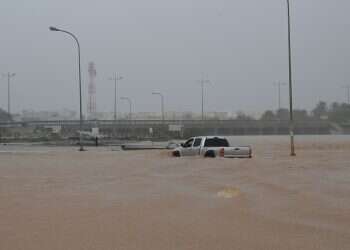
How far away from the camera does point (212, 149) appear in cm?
2784

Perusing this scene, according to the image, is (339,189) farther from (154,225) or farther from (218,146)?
(218,146)

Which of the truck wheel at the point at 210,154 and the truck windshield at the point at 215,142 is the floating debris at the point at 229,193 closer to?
the truck wheel at the point at 210,154

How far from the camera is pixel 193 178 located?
55.7 feet

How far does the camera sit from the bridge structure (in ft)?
332

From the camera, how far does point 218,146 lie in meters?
28.4

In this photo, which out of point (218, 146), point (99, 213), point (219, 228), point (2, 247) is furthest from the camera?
point (218, 146)

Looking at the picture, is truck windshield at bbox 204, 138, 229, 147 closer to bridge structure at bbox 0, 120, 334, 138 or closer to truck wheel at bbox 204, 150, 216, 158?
truck wheel at bbox 204, 150, 216, 158

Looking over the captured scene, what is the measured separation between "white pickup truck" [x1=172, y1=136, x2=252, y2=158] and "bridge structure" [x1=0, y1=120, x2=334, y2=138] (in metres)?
62.9

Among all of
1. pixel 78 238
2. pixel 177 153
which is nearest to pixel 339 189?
pixel 78 238

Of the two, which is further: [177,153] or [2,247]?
[177,153]

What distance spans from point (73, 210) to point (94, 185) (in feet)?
15.4

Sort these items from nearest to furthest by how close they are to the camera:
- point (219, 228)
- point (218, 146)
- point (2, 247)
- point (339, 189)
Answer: point (2, 247)
point (219, 228)
point (339, 189)
point (218, 146)

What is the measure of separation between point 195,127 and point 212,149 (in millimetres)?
75186

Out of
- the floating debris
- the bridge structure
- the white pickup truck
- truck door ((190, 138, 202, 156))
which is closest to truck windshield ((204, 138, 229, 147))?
the white pickup truck
